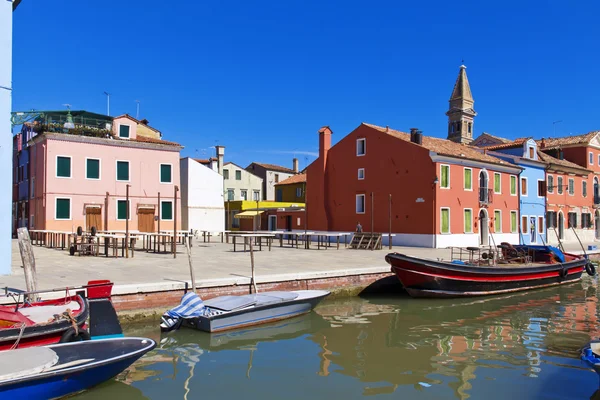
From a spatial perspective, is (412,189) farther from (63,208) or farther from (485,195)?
(63,208)

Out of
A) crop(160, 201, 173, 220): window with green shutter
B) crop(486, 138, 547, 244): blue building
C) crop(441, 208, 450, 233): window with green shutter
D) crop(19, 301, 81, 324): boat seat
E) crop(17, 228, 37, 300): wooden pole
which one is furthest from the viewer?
crop(486, 138, 547, 244): blue building

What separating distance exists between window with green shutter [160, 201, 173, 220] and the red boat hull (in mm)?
17807

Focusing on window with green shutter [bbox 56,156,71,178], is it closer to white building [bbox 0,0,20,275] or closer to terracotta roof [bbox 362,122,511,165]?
white building [bbox 0,0,20,275]

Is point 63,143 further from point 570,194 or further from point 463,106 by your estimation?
point 463,106

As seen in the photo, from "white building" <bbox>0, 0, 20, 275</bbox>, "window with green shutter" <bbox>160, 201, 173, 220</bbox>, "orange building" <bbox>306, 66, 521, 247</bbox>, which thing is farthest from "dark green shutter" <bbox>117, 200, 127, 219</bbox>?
"white building" <bbox>0, 0, 20, 275</bbox>

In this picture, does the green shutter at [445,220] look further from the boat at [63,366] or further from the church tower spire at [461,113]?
the church tower spire at [461,113]

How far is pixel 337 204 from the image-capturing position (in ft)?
106

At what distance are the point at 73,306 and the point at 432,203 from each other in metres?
21.4

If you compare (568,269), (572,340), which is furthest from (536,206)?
(572,340)

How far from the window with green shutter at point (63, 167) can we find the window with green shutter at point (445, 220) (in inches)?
793

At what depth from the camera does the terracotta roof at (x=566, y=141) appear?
3997 centimetres

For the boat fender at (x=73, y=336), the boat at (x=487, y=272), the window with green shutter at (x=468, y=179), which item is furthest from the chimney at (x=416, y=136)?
the boat fender at (x=73, y=336)

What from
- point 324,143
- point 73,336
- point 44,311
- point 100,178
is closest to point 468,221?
point 324,143

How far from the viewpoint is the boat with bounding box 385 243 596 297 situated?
14.8 metres
